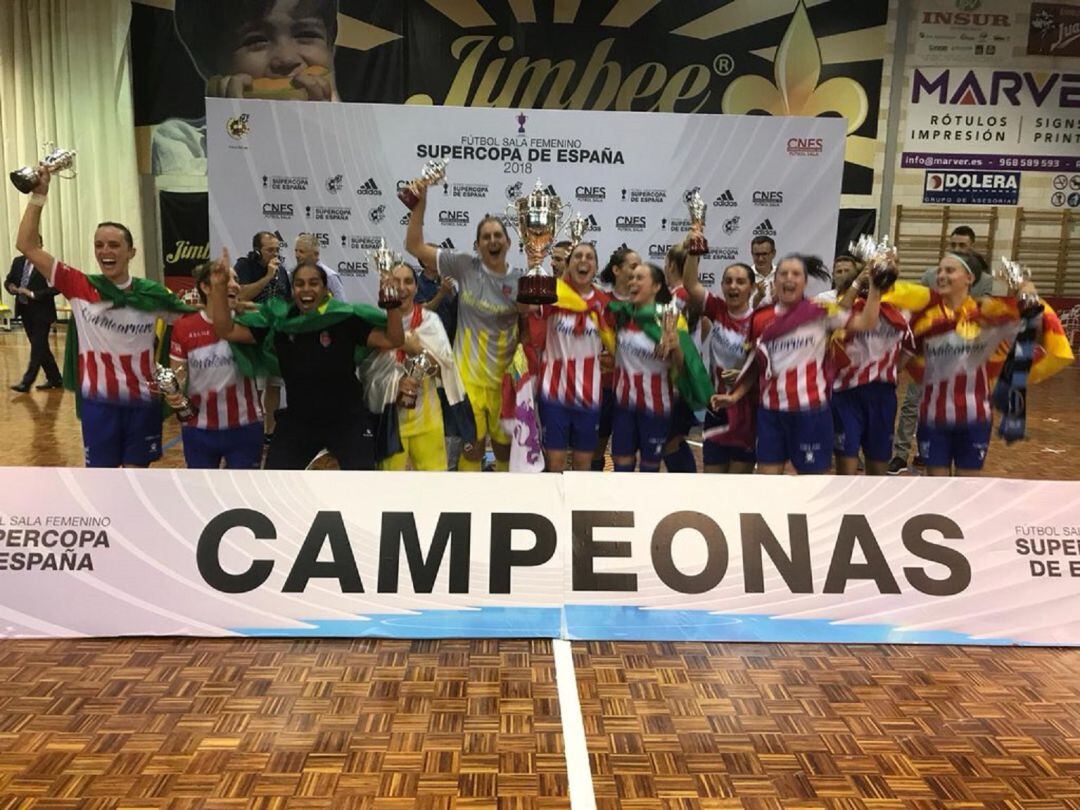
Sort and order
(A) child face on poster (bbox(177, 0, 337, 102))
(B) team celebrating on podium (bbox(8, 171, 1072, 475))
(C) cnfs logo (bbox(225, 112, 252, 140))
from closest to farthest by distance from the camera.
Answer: (B) team celebrating on podium (bbox(8, 171, 1072, 475))
(C) cnfs logo (bbox(225, 112, 252, 140))
(A) child face on poster (bbox(177, 0, 337, 102))

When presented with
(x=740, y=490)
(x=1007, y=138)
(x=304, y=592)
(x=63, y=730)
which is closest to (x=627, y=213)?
(x=740, y=490)

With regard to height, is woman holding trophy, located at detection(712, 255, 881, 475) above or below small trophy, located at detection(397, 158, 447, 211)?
below

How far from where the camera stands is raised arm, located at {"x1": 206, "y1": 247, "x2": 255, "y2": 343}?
387 cm

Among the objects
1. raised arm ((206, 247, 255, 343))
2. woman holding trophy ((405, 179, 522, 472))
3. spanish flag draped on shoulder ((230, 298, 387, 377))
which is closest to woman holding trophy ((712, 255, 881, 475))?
woman holding trophy ((405, 179, 522, 472))

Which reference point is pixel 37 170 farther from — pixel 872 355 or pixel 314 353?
pixel 872 355

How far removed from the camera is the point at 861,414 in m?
4.69

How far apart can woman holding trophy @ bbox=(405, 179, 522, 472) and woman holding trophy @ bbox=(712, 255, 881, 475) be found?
55.5 inches

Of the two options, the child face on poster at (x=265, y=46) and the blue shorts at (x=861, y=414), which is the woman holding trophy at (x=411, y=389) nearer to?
the blue shorts at (x=861, y=414)

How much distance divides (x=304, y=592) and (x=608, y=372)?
223 cm

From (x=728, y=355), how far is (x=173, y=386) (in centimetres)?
302

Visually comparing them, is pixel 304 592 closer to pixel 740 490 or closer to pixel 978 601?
pixel 740 490

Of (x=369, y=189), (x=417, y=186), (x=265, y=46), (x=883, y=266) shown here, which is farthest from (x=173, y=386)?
(x=265, y=46)

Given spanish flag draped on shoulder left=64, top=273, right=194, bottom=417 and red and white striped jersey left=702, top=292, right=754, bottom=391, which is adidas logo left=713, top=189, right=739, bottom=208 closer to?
red and white striped jersey left=702, top=292, right=754, bottom=391

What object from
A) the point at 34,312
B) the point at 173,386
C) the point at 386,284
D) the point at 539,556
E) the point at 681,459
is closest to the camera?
the point at 539,556
